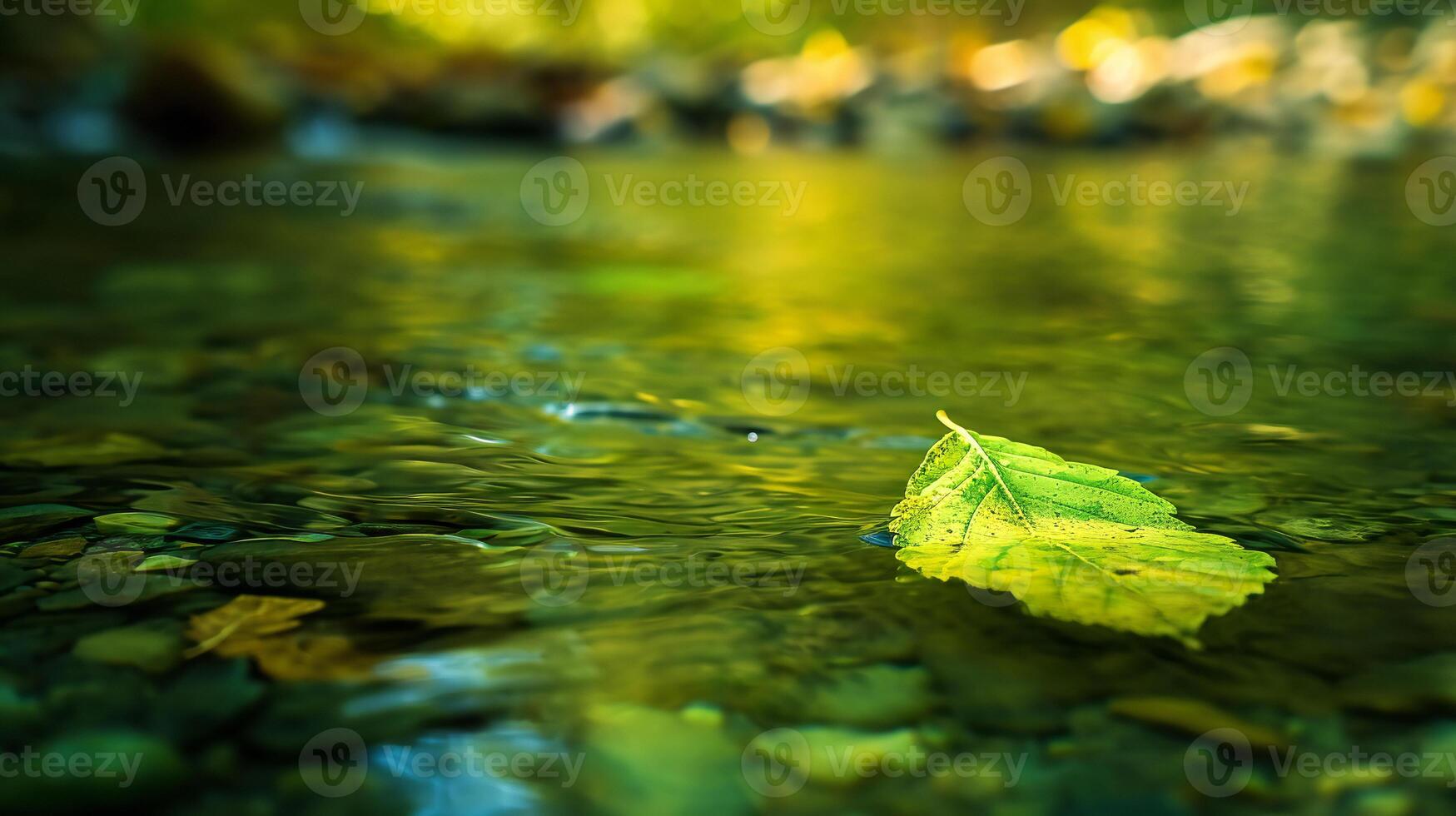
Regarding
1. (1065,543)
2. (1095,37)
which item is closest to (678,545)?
(1065,543)

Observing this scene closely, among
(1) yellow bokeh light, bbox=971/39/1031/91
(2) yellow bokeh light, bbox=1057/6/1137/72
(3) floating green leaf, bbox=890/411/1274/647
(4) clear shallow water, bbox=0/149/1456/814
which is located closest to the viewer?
(4) clear shallow water, bbox=0/149/1456/814

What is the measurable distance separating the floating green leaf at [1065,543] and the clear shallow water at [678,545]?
0.06 ft

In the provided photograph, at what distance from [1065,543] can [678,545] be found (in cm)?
27

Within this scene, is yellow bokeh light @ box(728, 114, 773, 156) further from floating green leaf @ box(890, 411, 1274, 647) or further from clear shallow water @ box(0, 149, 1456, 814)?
floating green leaf @ box(890, 411, 1274, 647)

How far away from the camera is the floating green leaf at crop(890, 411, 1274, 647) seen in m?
0.67

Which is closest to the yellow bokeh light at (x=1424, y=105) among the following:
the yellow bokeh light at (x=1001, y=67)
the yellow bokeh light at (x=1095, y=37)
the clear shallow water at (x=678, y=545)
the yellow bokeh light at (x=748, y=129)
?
the yellow bokeh light at (x=1095, y=37)

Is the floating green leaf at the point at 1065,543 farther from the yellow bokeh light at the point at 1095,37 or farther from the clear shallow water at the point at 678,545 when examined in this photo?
the yellow bokeh light at the point at 1095,37

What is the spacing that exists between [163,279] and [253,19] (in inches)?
486

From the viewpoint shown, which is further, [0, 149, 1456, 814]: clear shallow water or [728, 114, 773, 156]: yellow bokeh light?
[728, 114, 773, 156]: yellow bokeh light

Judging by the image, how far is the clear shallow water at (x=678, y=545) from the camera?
1.79 ft

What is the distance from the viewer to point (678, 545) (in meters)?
0.84

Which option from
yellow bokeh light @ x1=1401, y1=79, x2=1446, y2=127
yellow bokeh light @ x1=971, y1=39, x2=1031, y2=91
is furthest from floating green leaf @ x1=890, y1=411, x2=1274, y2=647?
yellow bokeh light @ x1=971, y1=39, x2=1031, y2=91

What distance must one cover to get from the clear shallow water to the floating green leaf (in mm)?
19

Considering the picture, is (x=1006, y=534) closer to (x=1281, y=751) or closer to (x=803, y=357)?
(x=1281, y=751)
